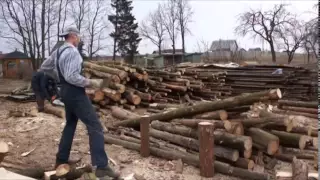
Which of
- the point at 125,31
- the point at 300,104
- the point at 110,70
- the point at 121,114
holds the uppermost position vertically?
the point at 125,31

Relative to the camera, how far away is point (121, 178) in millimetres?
4133

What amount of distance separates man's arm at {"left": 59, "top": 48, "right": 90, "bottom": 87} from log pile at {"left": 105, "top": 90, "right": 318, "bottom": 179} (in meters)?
1.43

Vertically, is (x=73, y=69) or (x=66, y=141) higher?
(x=73, y=69)

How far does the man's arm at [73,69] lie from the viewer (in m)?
Answer: 3.94

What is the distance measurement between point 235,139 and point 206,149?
0.47m

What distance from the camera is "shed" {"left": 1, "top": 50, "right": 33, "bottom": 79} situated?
32.2 meters

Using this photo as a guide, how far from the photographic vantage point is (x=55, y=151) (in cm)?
537

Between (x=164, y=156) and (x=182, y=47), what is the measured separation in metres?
39.7

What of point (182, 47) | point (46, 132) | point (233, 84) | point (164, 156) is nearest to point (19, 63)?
point (182, 47)

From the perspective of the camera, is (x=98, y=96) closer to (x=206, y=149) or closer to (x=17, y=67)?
(x=206, y=149)

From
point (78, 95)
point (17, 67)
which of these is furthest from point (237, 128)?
point (17, 67)

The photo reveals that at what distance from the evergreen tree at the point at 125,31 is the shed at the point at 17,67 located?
1053 centimetres

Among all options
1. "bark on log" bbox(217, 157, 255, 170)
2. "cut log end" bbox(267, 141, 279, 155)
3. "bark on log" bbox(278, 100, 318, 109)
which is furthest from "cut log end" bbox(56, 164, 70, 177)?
"bark on log" bbox(278, 100, 318, 109)

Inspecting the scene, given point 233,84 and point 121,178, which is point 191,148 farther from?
point 233,84
